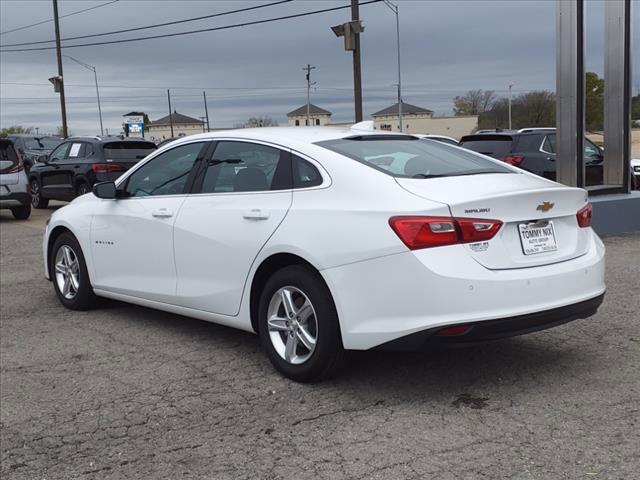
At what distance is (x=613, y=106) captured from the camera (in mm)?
11812

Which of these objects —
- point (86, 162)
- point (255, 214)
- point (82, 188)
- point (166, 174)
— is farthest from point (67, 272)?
point (82, 188)

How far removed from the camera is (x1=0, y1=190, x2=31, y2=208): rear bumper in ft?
51.5

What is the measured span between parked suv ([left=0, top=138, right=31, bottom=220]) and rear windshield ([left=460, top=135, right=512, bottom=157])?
9157 millimetres

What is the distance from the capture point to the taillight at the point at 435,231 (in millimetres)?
3992

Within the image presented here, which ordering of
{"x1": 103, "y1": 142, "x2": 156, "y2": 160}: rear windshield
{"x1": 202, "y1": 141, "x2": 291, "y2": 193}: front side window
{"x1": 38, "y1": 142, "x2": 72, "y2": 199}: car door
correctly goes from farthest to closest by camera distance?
1. {"x1": 38, "y1": 142, "x2": 72, "y2": 199}: car door
2. {"x1": 103, "y1": 142, "x2": 156, "y2": 160}: rear windshield
3. {"x1": 202, "y1": 141, "x2": 291, "y2": 193}: front side window

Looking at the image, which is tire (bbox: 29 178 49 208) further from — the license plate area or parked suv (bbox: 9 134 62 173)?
the license plate area

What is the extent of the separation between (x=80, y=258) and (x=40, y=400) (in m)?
2.35

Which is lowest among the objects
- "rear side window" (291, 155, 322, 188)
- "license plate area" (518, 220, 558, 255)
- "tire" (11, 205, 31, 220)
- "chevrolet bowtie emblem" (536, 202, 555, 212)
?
"tire" (11, 205, 31, 220)

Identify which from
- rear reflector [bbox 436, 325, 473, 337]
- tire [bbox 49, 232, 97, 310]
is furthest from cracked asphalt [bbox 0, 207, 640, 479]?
tire [bbox 49, 232, 97, 310]

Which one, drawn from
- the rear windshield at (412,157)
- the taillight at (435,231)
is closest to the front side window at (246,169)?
the rear windshield at (412,157)

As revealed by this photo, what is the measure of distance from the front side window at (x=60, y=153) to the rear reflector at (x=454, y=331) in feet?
49.7

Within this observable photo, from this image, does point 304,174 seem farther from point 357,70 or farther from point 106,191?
point 357,70

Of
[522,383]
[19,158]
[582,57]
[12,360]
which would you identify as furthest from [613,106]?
[19,158]

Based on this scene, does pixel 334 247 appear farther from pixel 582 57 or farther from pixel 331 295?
pixel 582 57
